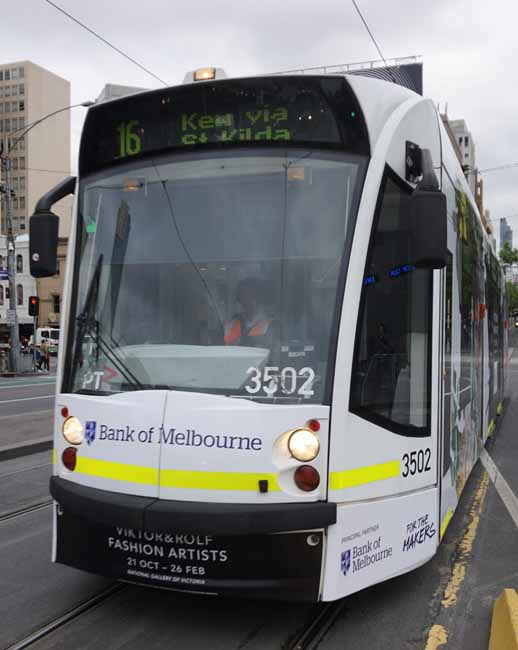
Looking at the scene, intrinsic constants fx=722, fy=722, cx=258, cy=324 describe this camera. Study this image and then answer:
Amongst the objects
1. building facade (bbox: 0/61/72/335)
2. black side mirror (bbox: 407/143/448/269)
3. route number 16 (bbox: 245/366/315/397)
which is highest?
building facade (bbox: 0/61/72/335)

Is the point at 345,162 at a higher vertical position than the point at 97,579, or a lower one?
higher

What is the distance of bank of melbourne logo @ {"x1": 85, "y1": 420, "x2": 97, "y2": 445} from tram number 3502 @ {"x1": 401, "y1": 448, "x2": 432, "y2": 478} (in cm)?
175

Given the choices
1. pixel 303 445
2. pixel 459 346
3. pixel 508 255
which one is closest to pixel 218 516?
pixel 303 445

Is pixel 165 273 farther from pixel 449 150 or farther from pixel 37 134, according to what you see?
pixel 37 134

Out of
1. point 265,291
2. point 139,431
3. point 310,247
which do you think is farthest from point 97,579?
point 310,247

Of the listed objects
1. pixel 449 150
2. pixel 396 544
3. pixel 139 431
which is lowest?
pixel 396 544

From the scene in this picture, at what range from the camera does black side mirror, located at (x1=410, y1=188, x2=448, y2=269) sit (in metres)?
3.73

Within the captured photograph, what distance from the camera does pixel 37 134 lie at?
103062 millimetres

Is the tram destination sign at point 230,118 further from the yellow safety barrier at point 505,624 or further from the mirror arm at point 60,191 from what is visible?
the yellow safety barrier at point 505,624

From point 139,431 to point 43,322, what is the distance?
6834 centimetres

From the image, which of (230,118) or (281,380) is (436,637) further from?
(230,118)

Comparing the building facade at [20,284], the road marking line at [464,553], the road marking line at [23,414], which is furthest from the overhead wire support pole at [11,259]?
the building facade at [20,284]

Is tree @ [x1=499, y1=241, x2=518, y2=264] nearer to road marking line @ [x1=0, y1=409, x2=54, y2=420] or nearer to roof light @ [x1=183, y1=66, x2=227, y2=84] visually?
road marking line @ [x1=0, y1=409, x2=54, y2=420]

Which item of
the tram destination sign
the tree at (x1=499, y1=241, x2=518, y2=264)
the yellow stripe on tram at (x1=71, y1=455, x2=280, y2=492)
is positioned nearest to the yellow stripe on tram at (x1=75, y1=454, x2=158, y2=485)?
the yellow stripe on tram at (x1=71, y1=455, x2=280, y2=492)
